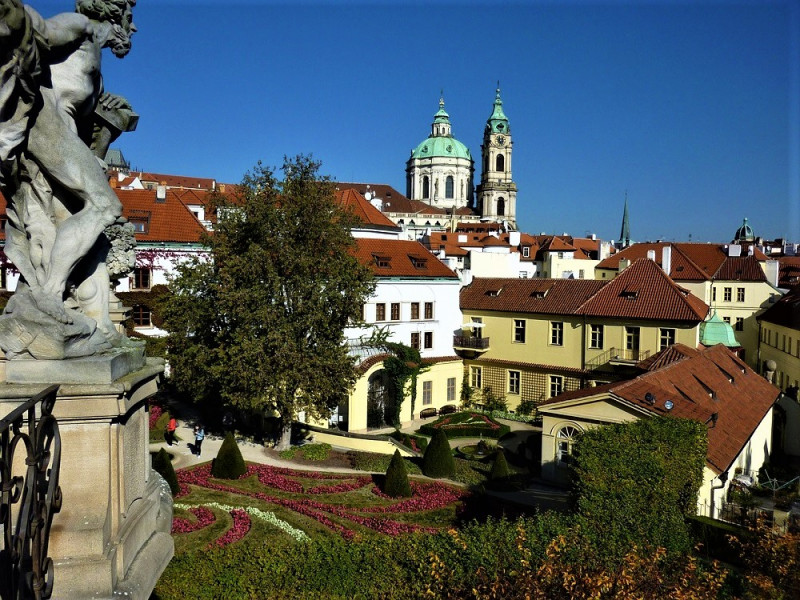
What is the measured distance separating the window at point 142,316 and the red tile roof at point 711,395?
20979 millimetres

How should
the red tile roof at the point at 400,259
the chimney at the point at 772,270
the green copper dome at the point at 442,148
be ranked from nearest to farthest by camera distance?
the red tile roof at the point at 400,259 < the chimney at the point at 772,270 < the green copper dome at the point at 442,148

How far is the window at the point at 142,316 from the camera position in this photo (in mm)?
32906

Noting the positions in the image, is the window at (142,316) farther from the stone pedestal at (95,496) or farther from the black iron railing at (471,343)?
the stone pedestal at (95,496)

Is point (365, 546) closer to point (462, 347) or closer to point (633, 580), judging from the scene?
point (633, 580)

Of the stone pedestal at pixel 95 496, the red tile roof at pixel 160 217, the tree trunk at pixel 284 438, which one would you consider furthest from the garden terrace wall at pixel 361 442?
the stone pedestal at pixel 95 496

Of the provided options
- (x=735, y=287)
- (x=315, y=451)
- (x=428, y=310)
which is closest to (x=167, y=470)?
(x=315, y=451)

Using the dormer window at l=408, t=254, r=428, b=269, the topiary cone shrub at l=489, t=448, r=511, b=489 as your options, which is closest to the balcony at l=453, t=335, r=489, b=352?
the dormer window at l=408, t=254, r=428, b=269

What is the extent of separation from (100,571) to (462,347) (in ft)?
113

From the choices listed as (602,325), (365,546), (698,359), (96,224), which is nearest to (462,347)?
(602,325)

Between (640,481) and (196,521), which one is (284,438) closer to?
(196,521)

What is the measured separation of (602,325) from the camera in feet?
113

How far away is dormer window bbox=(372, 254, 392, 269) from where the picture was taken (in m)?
35.3

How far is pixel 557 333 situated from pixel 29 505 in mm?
A: 34287

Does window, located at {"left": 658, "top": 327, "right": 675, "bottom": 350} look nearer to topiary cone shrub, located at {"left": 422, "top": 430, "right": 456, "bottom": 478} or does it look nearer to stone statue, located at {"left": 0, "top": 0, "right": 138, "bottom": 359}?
topiary cone shrub, located at {"left": 422, "top": 430, "right": 456, "bottom": 478}
